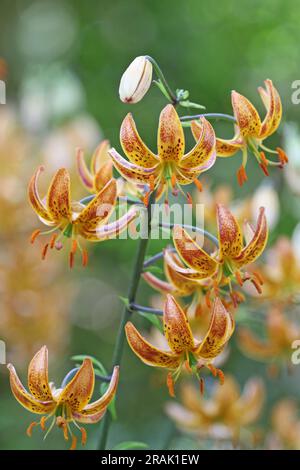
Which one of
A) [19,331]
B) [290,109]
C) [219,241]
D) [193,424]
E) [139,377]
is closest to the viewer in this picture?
[219,241]

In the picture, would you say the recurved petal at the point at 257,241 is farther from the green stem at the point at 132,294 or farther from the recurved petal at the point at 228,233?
the green stem at the point at 132,294

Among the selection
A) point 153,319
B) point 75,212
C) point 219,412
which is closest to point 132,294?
point 153,319

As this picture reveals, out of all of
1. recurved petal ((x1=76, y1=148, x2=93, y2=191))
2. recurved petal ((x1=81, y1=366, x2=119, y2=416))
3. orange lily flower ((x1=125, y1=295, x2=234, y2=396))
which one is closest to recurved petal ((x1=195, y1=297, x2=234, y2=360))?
orange lily flower ((x1=125, y1=295, x2=234, y2=396))

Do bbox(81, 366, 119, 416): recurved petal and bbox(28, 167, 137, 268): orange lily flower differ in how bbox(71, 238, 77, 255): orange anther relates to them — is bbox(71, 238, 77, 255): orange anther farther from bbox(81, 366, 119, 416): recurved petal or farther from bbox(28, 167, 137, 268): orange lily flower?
bbox(81, 366, 119, 416): recurved petal

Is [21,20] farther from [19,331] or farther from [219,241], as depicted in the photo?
[219,241]

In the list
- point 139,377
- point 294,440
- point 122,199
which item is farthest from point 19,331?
point 122,199

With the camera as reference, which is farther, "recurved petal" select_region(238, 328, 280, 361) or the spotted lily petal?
"recurved petal" select_region(238, 328, 280, 361)

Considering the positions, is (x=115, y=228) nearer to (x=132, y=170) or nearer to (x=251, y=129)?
(x=132, y=170)
